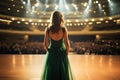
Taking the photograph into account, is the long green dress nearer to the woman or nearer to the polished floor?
the woman

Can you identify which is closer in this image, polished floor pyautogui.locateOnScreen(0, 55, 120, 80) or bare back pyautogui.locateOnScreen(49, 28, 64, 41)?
bare back pyautogui.locateOnScreen(49, 28, 64, 41)

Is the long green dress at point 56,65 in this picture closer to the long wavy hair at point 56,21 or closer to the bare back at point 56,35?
the bare back at point 56,35

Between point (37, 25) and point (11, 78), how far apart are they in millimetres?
42397

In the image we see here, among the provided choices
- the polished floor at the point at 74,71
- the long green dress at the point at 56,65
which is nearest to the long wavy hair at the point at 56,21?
the long green dress at the point at 56,65

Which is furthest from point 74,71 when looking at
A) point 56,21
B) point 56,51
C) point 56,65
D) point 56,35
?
point 56,21

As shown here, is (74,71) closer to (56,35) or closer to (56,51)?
(56,51)

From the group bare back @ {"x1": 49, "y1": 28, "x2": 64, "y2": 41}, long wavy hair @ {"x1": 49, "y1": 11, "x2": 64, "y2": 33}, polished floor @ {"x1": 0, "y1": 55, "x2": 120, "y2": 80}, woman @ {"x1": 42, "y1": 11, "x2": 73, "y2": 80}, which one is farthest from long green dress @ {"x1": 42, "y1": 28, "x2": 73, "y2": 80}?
polished floor @ {"x1": 0, "y1": 55, "x2": 120, "y2": 80}

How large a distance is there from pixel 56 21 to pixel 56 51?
0.68m

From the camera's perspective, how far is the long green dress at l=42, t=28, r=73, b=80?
4.78m

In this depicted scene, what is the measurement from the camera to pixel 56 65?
16.0 feet

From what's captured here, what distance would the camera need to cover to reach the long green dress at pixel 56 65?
4780 mm

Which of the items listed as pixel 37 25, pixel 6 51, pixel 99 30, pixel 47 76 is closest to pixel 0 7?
pixel 37 25

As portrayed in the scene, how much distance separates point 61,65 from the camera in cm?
488

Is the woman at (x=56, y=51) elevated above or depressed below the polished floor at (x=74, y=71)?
above
